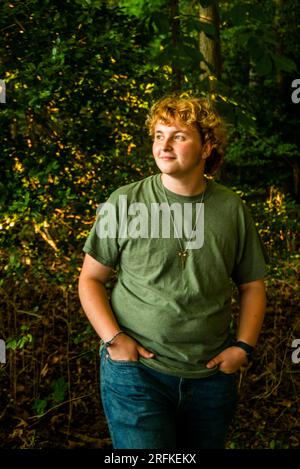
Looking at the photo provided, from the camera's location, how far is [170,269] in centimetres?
245

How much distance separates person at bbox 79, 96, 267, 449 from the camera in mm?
2428

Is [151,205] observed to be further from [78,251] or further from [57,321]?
[57,321]

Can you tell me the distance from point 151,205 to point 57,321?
10.0ft

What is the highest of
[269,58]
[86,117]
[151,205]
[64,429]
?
[269,58]

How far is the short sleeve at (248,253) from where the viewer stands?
2.60 meters

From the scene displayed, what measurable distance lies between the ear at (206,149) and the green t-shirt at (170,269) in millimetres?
131

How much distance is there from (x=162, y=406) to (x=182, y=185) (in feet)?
2.73

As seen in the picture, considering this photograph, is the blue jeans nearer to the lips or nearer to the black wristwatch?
the black wristwatch

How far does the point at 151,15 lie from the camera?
155 inches

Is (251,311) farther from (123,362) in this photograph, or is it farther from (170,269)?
(123,362)

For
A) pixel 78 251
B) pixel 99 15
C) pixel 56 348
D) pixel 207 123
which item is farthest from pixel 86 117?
pixel 56 348

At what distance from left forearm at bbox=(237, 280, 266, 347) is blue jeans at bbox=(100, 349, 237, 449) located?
19cm

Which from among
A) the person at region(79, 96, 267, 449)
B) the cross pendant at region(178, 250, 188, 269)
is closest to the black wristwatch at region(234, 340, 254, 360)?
the person at region(79, 96, 267, 449)

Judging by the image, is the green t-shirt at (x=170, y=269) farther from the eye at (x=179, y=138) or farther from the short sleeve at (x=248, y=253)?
the eye at (x=179, y=138)
